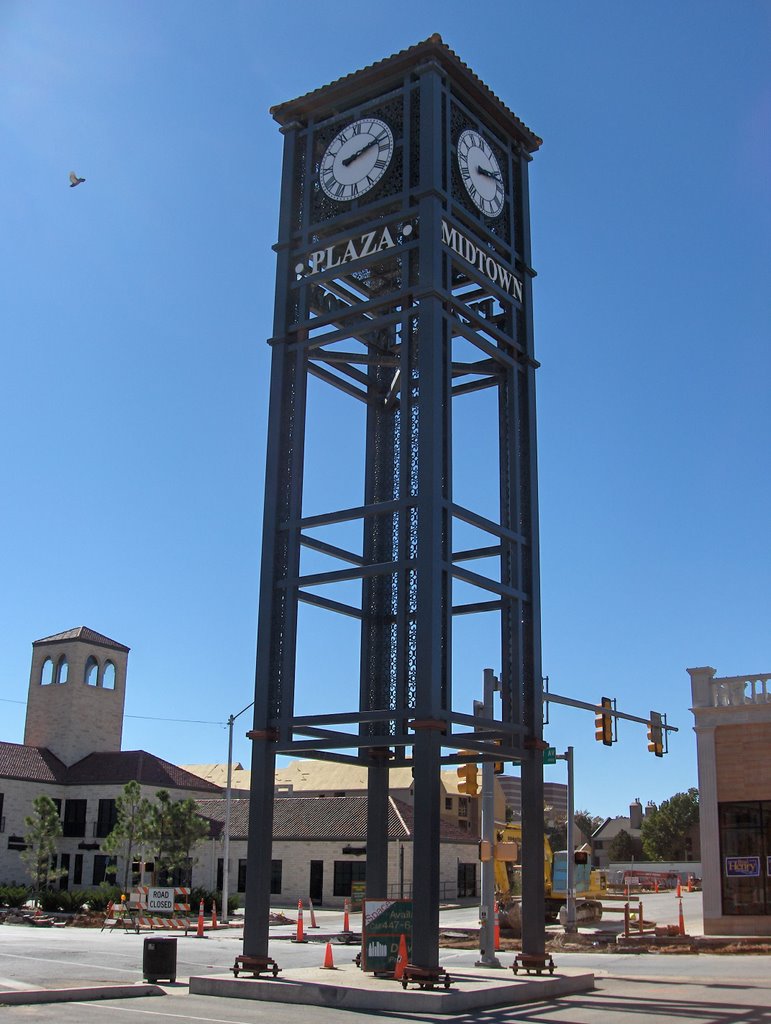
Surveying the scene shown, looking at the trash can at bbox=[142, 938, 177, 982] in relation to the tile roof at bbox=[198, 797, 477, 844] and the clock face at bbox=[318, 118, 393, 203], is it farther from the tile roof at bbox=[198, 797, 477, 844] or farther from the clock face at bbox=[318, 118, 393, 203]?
the tile roof at bbox=[198, 797, 477, 844]

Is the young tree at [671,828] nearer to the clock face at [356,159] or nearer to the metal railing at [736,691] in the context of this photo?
the metal railing at [736,691]

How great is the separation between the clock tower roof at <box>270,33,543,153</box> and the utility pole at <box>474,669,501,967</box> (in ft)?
42.6

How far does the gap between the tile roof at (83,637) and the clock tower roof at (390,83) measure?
5025 centimetres

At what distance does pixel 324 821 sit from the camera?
213 ft

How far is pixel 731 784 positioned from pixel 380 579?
16.9 meters

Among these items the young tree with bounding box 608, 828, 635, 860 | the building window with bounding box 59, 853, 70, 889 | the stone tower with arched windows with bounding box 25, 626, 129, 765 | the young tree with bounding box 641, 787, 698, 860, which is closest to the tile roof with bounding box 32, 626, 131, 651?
the stone tower with arched windows with bounding box 25, 626, 129, 765

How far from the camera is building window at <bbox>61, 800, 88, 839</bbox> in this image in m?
65.8

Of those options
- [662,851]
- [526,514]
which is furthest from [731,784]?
[662,851]


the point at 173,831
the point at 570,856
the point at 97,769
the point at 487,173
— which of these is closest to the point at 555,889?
the point at 570,856

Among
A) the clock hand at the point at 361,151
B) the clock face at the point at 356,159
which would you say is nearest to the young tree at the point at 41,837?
the clock face at the point at 356,159

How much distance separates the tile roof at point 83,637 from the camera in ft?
229

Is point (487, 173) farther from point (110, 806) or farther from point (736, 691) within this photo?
point (110, 806)

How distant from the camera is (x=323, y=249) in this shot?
938 inches

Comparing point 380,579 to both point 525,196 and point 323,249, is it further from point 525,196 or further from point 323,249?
point 525,196
